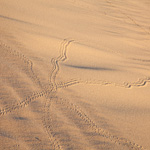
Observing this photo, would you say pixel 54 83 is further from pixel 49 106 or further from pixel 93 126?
pixel 93 126

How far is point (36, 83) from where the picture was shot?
2287mm

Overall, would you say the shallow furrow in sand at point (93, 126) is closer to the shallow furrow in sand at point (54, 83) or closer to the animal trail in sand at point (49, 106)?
the animal trail in sand at point (49, 106)

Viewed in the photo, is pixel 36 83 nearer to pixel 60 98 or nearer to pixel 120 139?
pixel 60 98

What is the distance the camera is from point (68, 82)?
249 centimetres

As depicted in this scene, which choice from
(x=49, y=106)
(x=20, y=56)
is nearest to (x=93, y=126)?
(x=49, y=106)

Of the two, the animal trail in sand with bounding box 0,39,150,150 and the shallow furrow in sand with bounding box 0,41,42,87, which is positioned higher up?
the shallow furrow in sand with bounding box 0,41,42,87

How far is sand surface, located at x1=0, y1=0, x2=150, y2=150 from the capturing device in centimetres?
188

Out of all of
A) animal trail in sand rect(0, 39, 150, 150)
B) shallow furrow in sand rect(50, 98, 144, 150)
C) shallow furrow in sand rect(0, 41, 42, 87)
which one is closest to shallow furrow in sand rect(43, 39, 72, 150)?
animal trail in sand rect(0, 39, 150, 150)

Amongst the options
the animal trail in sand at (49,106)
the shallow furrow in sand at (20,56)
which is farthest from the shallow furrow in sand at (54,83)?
the shallow furrow in sand at (20,56)

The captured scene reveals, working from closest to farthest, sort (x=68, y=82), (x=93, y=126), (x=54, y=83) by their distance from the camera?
(x=93, y=126), (x=54, y=83), (x=68, y=82)

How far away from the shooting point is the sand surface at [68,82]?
1.88 metres

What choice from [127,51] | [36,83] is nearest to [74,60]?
[36,83]

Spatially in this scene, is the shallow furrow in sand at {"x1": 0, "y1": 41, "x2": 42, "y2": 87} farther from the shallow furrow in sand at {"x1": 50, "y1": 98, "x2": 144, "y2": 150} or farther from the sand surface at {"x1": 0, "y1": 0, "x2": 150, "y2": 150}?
the shallow furrow in sand at {"x1": 50, "y1": 98, "x2": 144, "y2": 150}

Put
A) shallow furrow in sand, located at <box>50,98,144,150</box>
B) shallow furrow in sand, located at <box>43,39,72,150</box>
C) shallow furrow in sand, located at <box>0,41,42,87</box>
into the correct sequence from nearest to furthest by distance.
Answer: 1. shallow furrow in sand, located at <box>43,39,72,150</box>
2. shallow furrow in sand, located at <box>50,98,144,150</box>
3. shallow furrow in sand, located at <box>0,41,42,87</box>
